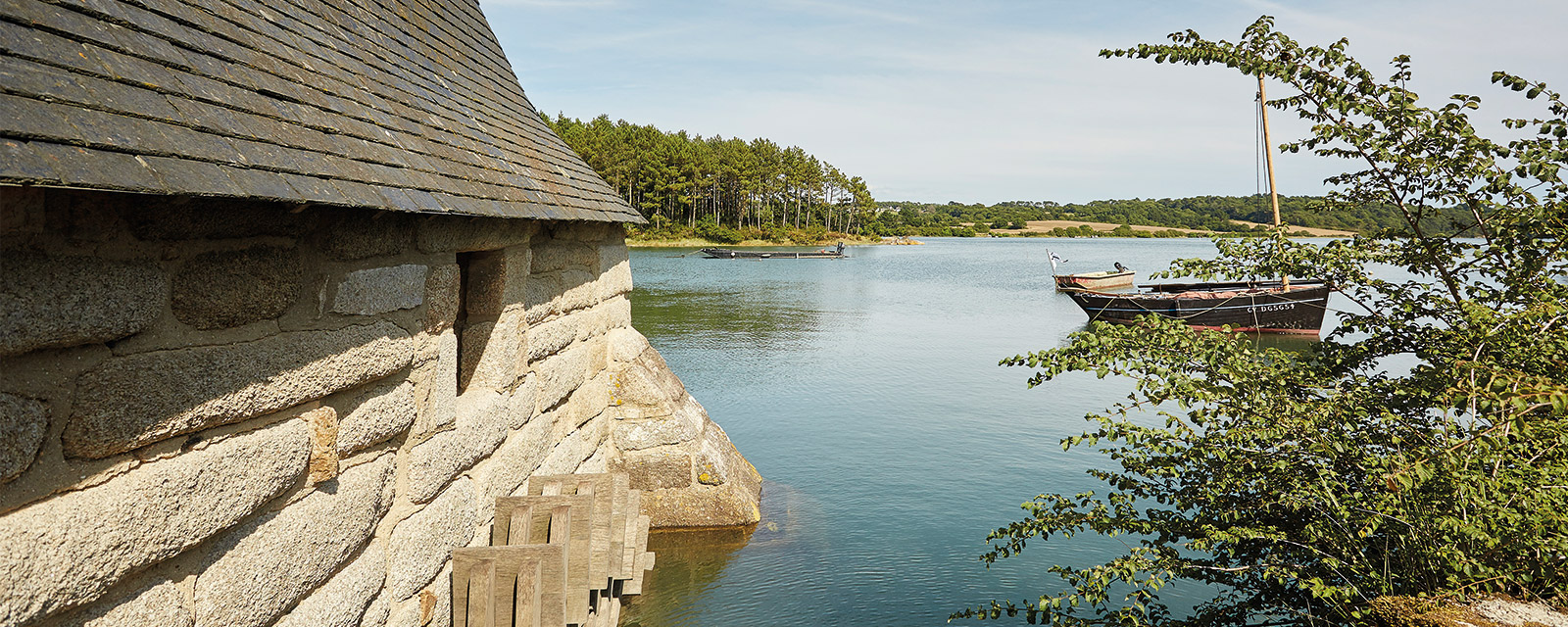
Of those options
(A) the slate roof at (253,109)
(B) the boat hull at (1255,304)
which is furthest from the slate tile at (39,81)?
(B) the boat hull at (1255,304)

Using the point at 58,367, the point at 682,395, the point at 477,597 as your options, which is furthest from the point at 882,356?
the point at 58,367

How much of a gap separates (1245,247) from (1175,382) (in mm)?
1100

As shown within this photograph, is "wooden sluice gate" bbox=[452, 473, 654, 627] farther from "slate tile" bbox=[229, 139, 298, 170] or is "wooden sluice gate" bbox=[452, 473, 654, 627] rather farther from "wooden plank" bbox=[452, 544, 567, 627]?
"slate tile" bbox=[229, 139, 298, 170]

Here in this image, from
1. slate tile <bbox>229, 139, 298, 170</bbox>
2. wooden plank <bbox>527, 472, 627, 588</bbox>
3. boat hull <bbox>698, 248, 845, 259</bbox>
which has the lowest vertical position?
boat hull <bbox>698, 248, 845, 259</bbox>

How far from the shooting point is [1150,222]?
135875mm

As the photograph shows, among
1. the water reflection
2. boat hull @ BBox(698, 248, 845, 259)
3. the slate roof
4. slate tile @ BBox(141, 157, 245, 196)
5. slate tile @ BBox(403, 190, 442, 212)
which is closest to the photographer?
the slate roof

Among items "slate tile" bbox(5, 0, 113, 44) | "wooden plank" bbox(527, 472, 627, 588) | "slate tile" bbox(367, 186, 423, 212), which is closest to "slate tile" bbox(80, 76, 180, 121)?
"slate tile" bbox(5, 0, 113, 44)

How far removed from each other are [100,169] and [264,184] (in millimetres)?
436

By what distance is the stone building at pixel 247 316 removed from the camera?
1.66 m

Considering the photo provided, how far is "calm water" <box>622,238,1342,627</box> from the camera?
6.07 m

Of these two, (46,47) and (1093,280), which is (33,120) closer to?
(46,47)

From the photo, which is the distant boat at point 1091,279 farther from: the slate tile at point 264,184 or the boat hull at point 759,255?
the boat hull at point 759,255

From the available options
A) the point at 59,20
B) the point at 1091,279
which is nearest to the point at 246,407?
the point at 59,20

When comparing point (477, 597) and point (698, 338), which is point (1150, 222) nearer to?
point (698, 338)
